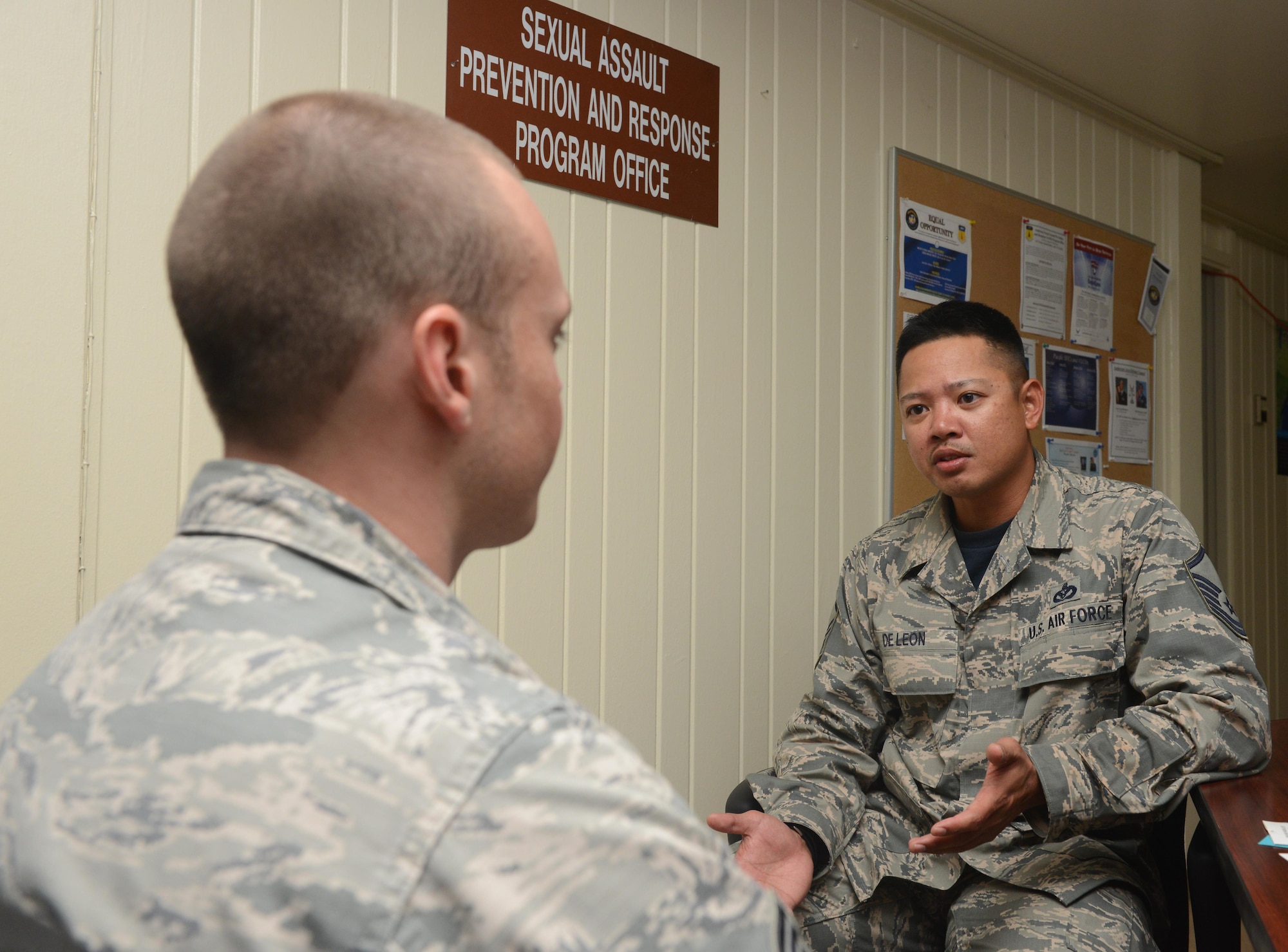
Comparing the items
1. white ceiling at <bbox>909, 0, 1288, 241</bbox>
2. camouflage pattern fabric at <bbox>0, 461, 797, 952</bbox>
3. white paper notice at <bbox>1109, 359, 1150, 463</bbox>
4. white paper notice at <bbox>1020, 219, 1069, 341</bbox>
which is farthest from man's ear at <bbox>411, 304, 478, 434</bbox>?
white paper notice at <bbox>1109, 359, 1150, 463</bbox>

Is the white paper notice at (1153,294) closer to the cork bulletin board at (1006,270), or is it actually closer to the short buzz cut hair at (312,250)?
the cork bulletin board at (1006,270)

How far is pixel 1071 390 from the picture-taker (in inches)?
122

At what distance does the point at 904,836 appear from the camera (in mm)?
1676

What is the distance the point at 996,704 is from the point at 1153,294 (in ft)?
7.73

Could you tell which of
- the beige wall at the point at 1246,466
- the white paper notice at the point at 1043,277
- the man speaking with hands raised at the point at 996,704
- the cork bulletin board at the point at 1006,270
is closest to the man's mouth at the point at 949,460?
the man speaking with hands raised at the point at 996,704

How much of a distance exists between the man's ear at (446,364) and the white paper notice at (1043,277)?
2569mm

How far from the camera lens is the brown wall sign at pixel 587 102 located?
5.94 feet

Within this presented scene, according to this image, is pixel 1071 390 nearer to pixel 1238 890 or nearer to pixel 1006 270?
pixel 1006 270

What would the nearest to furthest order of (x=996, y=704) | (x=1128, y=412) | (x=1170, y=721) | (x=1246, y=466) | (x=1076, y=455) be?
(x=1170, y=721) < (x=996, y=704) < (x=1076, y=455) < (x=1128, y=412) < (x=1246, y=466)

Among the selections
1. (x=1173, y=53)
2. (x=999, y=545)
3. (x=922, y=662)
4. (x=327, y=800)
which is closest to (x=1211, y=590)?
(x=999, y=545)

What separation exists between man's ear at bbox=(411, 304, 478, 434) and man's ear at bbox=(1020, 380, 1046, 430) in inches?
55.9

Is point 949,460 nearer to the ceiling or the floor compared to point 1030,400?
nearer to the floor

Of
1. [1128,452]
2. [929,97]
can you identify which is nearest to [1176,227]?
[1128,452]

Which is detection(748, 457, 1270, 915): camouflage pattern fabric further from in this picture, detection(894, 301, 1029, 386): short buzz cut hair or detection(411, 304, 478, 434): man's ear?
detection(411, 304, 478, 434): man's ear
